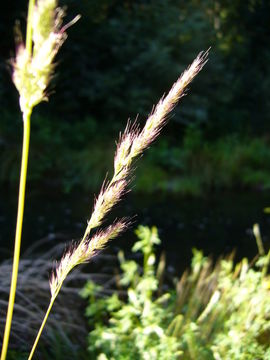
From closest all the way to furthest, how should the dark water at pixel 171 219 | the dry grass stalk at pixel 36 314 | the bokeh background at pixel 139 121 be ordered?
1. the dry grass stalk at pixel 36 314
2. the dark water at pixel 171 219
3. the bokeh background at pixel 139 121

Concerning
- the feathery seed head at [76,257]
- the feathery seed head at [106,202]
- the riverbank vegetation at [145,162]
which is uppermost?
the riverbank vegetation at [145,162]

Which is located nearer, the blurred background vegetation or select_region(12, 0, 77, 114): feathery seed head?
select_region(12, 0, 77, 114): feathery seed head

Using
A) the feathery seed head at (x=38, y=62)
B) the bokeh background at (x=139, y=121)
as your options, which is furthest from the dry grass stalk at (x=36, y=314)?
the bokeh background at (x=139, y=121)

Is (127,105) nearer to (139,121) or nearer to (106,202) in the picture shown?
(139,121)

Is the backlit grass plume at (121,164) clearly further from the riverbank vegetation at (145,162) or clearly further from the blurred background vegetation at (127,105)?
the riverbank vegetation at (145,162)

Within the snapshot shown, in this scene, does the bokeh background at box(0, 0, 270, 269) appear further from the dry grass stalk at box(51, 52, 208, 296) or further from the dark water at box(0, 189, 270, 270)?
the dry grass stalk at box(51, 52, 208, 296)

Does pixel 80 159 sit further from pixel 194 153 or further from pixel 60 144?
pixel 194 153

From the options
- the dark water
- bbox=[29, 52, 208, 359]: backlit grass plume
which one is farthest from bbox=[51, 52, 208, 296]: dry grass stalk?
the dark water
